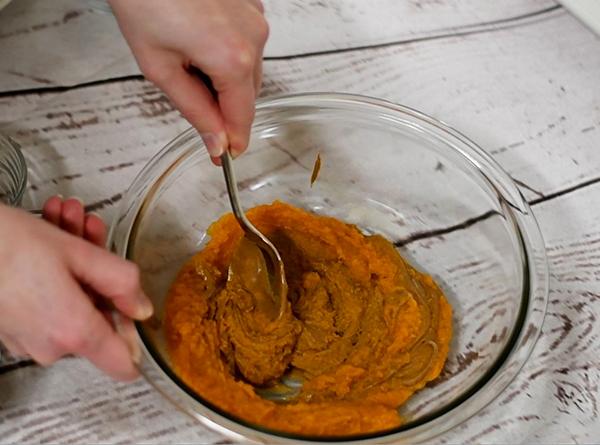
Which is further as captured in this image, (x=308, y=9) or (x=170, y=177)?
(x=308, y=9)

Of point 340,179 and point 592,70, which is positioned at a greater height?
point 592,70

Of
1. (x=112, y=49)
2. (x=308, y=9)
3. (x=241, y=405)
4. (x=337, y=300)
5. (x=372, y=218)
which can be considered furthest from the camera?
(x=308, y=9)

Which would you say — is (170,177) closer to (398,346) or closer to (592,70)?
(398,346)

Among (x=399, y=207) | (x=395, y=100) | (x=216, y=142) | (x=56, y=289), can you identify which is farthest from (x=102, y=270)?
(x=395, y=100)

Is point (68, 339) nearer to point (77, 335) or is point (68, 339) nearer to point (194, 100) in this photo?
point (77, 335)

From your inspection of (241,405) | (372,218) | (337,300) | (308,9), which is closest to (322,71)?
(308,9)

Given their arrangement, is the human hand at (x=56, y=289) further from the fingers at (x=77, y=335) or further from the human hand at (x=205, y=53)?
the human hand at (x=205, y=53)

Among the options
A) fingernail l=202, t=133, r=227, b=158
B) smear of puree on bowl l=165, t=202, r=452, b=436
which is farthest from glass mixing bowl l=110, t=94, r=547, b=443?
fingernail l=202, t=133, r=227, b=158
